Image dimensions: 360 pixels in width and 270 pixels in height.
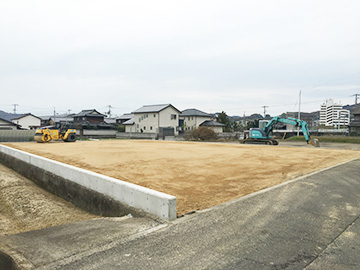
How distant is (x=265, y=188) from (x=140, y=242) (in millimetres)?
3876

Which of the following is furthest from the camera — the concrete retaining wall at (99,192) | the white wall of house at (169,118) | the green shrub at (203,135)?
the white wall of house at (169,118)

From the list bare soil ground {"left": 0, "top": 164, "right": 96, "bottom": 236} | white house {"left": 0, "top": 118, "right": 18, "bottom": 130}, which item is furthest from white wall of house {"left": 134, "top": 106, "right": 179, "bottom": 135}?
bare soil ground {"left": 0, "top": 164, "right": 96, "bottom": 236}

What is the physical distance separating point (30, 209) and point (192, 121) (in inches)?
1715

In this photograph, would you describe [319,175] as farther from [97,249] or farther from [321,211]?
[97,249]

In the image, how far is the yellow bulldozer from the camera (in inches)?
901

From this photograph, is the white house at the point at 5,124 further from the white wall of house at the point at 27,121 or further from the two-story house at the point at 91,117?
the white wall of house at the point at 27,121

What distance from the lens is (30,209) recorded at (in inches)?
302

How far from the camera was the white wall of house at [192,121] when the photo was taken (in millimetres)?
49844

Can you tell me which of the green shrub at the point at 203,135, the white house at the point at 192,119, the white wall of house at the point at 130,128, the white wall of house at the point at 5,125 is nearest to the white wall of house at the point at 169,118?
the white house at the point at 192,119

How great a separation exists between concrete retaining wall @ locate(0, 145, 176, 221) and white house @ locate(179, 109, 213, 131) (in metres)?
40.1

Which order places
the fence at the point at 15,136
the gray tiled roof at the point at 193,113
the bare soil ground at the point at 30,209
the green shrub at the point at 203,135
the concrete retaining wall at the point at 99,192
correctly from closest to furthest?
the concrete retaining wall at the point at 99,192
the bare soil ground at the point at 30,209
the fence at the point at 15,136
the green shrub at the point at 203,135
the gray tiled roof at the point at 193,113

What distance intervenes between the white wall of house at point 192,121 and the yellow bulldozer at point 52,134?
2810 cm

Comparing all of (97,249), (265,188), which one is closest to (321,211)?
(265,188)

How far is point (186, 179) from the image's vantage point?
727 cm
